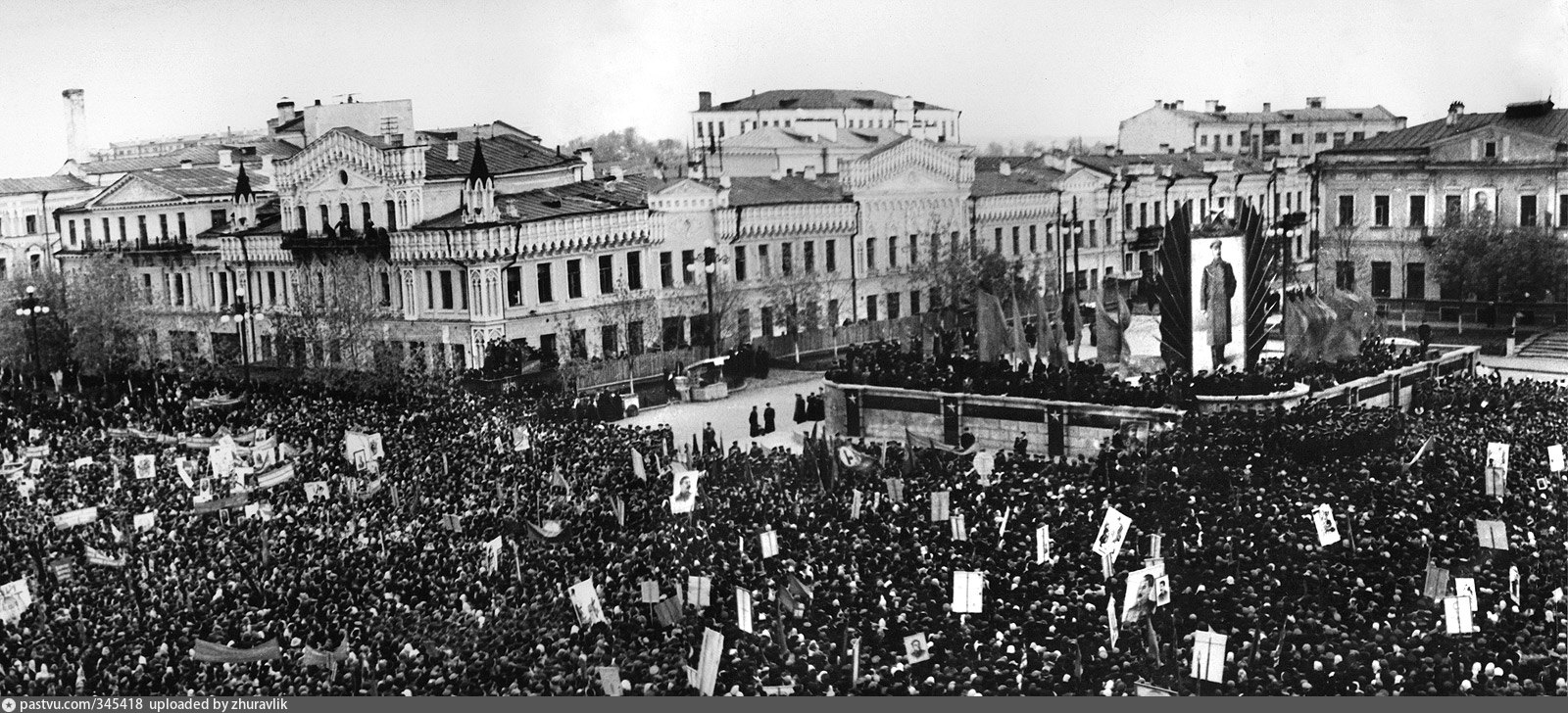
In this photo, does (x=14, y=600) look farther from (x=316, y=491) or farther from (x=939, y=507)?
(x=939, y=507)

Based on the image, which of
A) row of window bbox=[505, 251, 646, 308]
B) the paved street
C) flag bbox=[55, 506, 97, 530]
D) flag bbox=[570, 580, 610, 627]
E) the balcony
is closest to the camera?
flag bbox=[570, 580, 610, 627]

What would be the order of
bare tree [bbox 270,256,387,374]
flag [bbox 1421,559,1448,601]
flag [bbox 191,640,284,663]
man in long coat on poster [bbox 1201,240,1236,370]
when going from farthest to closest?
1. bare tree [bbox 270,256,387,374]
2. man in long coat on poster [bbox 1201,240,1236,370]
3. flag [bbox 191,640,284,663]
4. flag [bbox 1421,559,1448,601]

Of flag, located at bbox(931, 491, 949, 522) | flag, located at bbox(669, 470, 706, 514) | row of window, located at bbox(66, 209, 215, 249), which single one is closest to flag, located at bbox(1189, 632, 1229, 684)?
flag, located at bbox(931, 491, 949, 522)

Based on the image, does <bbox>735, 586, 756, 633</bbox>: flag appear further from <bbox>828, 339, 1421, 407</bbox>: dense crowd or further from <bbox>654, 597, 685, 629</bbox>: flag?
<bbox>828, 339, 1421, 407</bbox>: dense crowd

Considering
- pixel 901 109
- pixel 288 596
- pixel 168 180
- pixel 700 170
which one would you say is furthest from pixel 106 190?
pixel 288 596

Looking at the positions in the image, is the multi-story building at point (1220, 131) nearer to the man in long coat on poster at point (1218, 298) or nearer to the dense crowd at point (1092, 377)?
the dense crowd at point (1092, 377)
